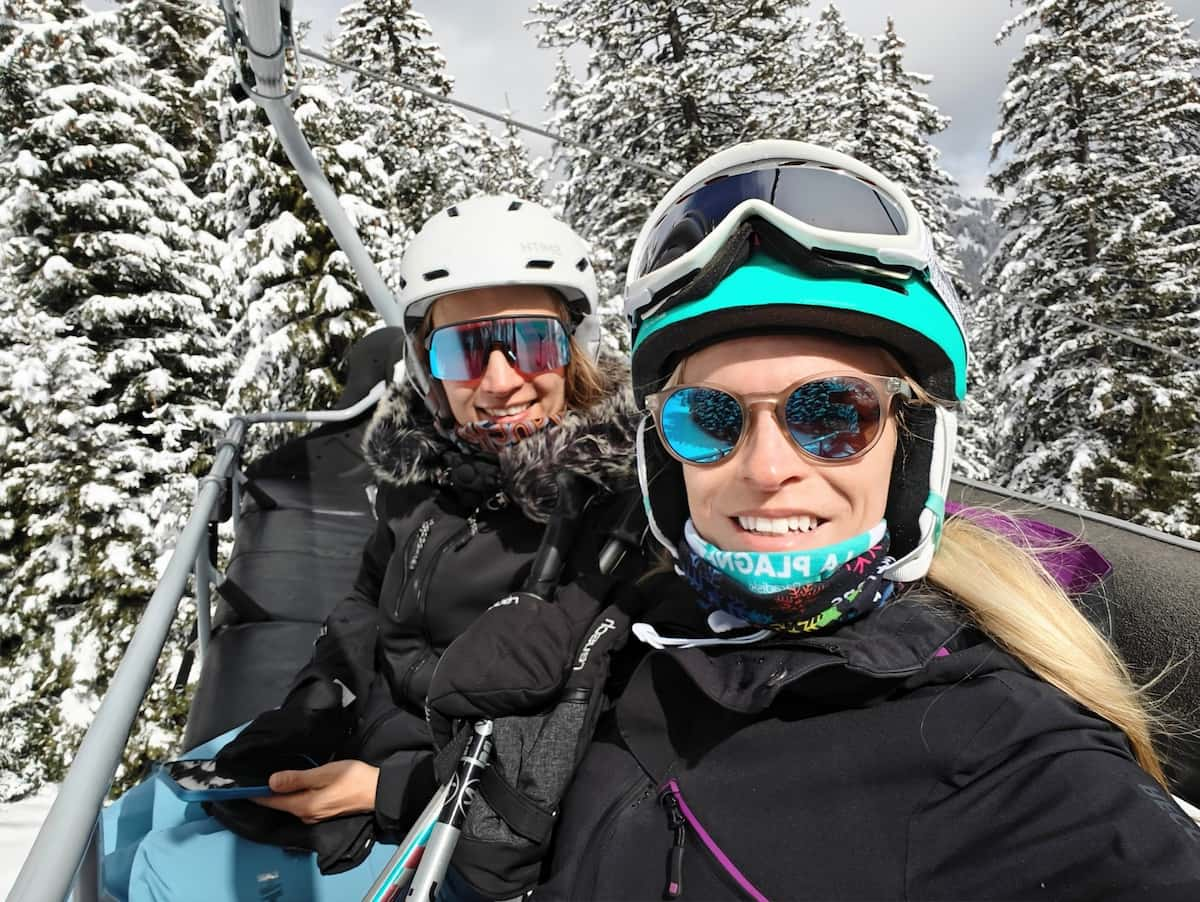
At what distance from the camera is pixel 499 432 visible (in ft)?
8.80

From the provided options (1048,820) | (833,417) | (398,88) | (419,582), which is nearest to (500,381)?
(419,582)

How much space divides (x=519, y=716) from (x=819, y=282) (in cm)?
128

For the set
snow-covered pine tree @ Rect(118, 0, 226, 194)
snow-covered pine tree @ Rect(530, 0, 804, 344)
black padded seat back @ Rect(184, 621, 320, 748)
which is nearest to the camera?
black padded seat back @ Rect(184, 621, 320, 748)

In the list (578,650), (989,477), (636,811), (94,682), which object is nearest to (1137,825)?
(636,811)

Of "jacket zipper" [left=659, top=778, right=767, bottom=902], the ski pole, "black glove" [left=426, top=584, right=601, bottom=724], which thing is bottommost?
the ski pole

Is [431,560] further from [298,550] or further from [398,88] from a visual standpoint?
[398,88]

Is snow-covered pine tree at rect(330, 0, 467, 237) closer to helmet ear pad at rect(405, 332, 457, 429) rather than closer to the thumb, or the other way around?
helmet ear pad at rect(405, 332, 457, 429)

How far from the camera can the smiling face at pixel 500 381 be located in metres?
2.68

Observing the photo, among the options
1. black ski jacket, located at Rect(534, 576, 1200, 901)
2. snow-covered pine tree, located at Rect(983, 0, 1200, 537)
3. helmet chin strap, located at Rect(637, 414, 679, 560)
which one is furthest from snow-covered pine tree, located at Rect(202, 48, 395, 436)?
snow-covered pine tree, located at Rect(983, 0, 1200, 537)

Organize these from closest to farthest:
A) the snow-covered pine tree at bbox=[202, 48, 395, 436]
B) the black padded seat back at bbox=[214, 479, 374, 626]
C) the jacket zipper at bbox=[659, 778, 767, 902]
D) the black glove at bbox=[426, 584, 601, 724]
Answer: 1. the jacket zipper at bbox=[659, 778, 767, 902]
2. the black glove at bbox=[426, 584, 601, 724]
3. the black padded seat back at bbox=[214, 479, 374, 626]
4. the snow-covered pine tree at bbox=[202, 48, 395, 436]

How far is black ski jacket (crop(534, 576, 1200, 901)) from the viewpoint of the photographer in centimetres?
107

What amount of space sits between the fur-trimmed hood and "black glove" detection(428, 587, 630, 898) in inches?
24.7

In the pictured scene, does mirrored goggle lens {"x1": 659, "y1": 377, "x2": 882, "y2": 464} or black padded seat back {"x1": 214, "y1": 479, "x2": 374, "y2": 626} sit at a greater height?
mirrored goggle lens {"x1": 659, "y1": 377, "x2": 882, "y2": 464}

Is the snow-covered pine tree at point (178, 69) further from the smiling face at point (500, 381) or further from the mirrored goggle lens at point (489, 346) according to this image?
the mirrored goggle lens at point (489, 346)
